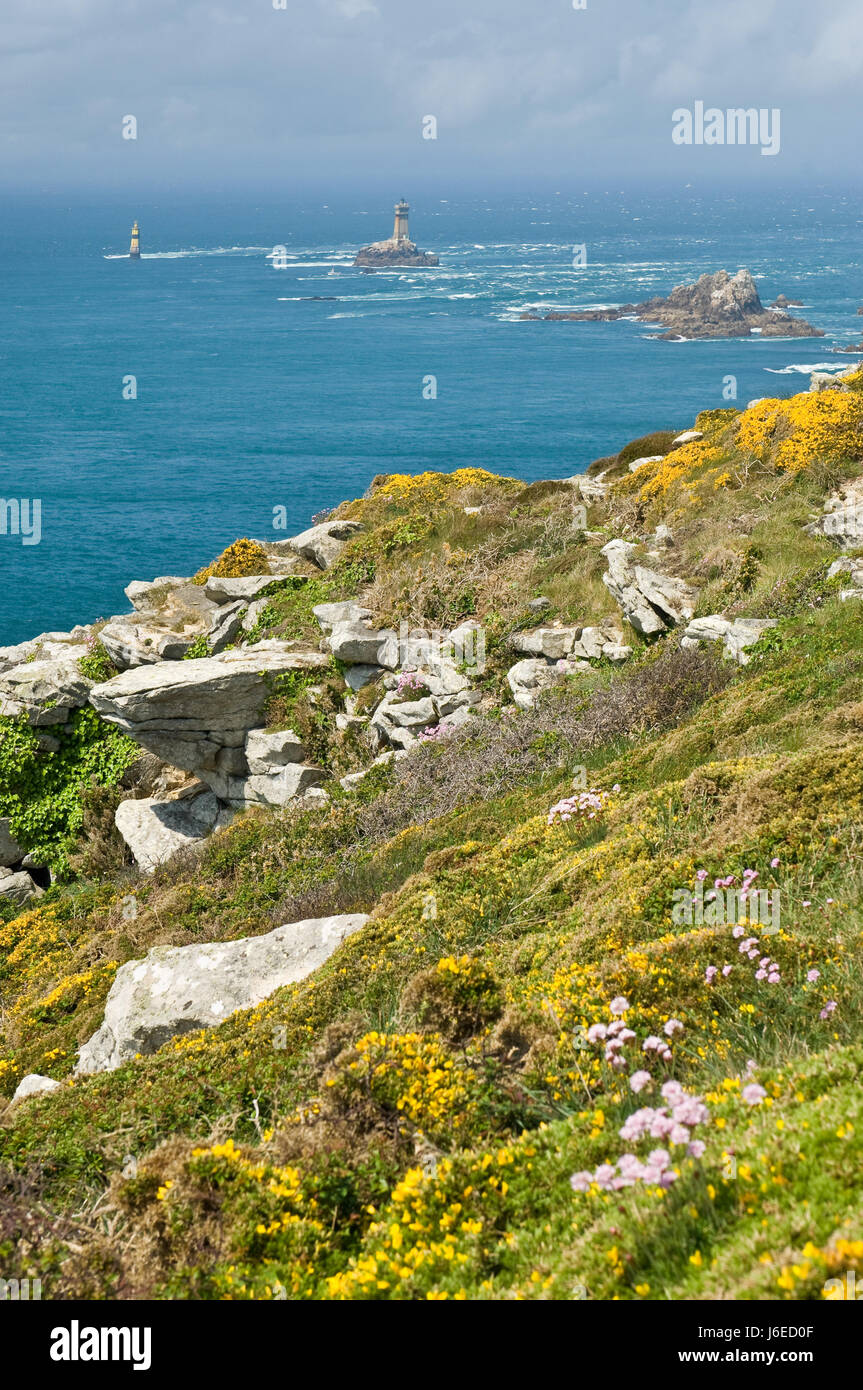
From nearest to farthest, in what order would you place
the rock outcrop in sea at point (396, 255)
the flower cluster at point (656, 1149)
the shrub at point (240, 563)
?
1. the flower cluster at point (656, 1149)
2. the shrub at point (240, 563)
3. the rock outcrop in sea at point (396, 255)

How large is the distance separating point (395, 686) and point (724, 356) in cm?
10398

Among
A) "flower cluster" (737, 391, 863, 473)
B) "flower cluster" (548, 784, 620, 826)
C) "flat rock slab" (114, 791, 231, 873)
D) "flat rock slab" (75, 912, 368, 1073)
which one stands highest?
"flower cluster" (737, 391, 863, 473)

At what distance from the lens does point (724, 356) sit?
355 ft

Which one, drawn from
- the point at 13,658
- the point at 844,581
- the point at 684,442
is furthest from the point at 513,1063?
the point at 684,442

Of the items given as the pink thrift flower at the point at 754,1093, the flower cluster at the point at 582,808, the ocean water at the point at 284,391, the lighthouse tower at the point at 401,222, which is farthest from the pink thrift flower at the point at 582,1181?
the lighthouse tower at the point at 401,222

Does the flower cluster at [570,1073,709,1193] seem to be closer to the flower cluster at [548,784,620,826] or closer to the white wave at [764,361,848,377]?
the flower cluster at [548,784,620,826]

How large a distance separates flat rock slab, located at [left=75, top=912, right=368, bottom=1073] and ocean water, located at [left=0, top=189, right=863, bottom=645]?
41915 millimetres

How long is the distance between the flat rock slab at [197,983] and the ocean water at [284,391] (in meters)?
41.9

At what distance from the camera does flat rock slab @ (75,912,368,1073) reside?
362 inches

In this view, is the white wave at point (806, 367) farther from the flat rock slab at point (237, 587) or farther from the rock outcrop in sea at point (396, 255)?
→ the rock outcrop in sea at point (396, 255)

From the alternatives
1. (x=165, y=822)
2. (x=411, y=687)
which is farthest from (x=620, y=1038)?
(x=165, y=822)

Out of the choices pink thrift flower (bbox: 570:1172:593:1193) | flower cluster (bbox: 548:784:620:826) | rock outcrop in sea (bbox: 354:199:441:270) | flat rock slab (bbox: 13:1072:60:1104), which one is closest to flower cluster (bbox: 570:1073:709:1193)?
pink thrift flower (bbox: 570:1172:593:1193)

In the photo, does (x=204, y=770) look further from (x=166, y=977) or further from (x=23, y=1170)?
(x=23, y=1170)

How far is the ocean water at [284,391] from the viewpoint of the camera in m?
63.2
